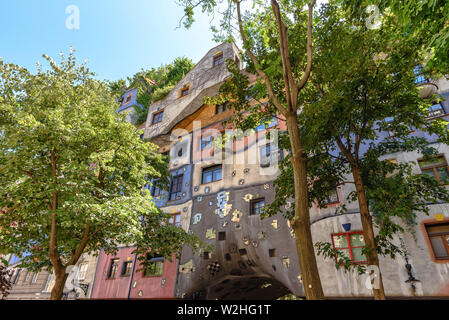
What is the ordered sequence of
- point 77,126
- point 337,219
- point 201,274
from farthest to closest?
point 201,274, point 337,219, point 77,126

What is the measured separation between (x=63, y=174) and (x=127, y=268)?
9373 mm

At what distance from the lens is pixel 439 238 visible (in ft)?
32.6

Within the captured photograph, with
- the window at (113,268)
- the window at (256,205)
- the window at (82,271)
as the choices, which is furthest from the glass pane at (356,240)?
the window at (82,271)

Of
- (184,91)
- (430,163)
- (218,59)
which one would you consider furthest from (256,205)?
(218,59)

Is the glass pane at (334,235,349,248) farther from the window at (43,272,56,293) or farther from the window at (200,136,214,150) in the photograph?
the window at (43,272,56,293)

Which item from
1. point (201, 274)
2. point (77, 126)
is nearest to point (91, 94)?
point (77, 126)

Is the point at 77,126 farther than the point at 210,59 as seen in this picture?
No

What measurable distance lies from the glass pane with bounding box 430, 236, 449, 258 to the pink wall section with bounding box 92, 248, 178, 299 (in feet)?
39.3

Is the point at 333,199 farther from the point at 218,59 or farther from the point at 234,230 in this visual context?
the point at 218,59

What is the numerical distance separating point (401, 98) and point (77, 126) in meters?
10.6
